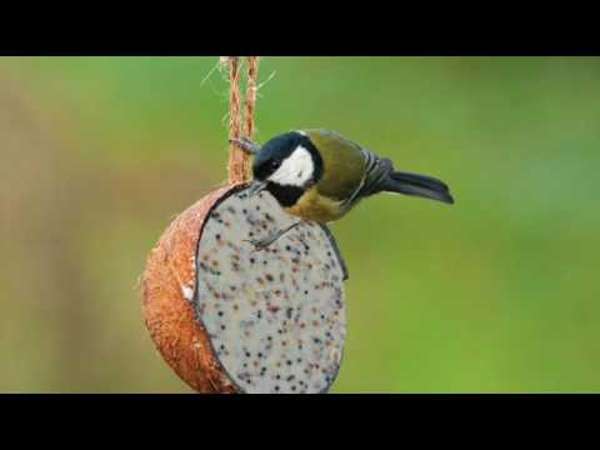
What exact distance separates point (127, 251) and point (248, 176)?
1.74 m

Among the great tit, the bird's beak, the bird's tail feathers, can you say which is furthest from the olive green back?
the bird's beak

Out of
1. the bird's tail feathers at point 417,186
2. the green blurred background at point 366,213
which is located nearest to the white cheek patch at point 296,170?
the bird's tail feathers at point 417,186

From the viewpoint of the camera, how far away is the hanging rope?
9.57ft

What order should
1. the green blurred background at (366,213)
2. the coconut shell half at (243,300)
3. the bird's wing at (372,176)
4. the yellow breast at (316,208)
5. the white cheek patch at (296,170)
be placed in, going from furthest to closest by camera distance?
the green blurred background at (366,213), the bird's wing at (372,176), the yellow breast at (316,208), the white cheek patch at (296,170), the coconut shell half at (243,300)

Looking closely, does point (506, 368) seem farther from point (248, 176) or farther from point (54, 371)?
point (248, 176)

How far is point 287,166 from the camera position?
2.90 meters

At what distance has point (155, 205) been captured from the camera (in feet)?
15.4

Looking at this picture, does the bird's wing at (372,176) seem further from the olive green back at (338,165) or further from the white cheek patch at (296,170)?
the white cheek patch at (296,170)

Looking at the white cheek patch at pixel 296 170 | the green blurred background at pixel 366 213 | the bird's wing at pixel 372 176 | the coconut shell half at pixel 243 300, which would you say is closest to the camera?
the coconut shell half at pixel 243 300

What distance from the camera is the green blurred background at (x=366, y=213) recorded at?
4.60 metres

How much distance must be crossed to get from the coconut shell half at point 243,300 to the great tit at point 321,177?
44mm

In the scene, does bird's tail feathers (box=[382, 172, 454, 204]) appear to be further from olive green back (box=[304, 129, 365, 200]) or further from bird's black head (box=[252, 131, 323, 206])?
bird's black head (box=[252, 131, 323, 206])

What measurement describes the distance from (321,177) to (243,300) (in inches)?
14.1
